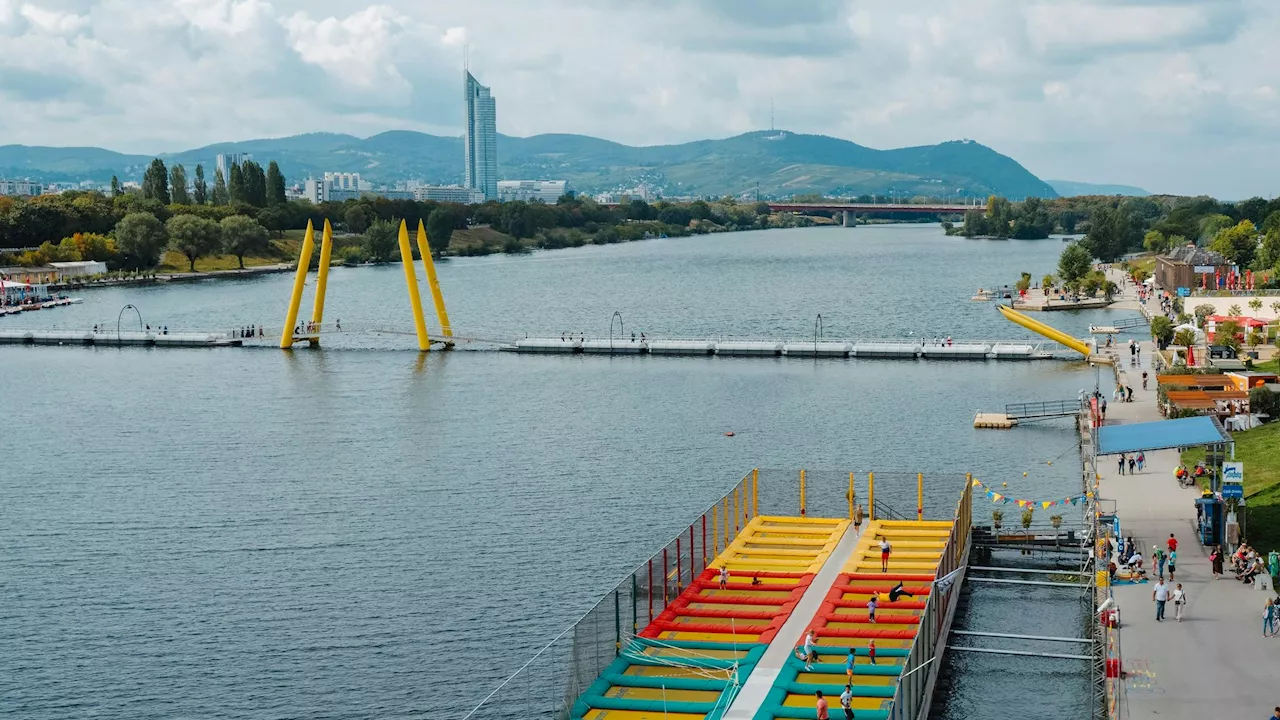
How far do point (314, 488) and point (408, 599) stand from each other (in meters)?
15.3

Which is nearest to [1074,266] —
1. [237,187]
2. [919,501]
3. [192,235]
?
[919,501]

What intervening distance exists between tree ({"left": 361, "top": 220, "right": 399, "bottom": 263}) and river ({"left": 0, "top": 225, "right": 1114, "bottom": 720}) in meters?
88.6

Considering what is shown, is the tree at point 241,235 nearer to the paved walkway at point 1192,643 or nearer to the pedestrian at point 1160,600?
the paved walkway at point 1192,643

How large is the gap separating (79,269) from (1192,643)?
477 feet

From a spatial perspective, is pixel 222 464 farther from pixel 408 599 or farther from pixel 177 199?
pixel 177 199

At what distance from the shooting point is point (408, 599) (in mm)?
38875

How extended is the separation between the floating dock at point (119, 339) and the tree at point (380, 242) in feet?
291

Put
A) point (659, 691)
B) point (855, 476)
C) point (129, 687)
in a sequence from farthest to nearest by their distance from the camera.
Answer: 1. point (855, 476)
2. point (129, 687)
3. point (659, 691)

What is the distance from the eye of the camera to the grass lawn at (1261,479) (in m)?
39.8

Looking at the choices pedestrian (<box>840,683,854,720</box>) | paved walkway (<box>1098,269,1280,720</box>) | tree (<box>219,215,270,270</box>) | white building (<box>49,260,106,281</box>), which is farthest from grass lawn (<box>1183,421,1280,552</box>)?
tree (<box>219,215,270,270</box>)

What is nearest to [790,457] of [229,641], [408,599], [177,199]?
[408,599]

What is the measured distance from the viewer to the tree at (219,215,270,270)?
568 feet

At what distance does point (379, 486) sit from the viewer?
53094 mm

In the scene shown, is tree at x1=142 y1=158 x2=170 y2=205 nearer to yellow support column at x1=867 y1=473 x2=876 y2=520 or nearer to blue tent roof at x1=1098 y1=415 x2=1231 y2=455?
yellow support column at x1=867 y1=473 x2=876 y2=520
